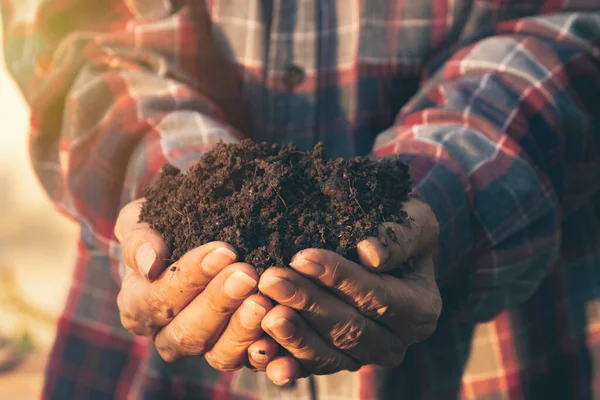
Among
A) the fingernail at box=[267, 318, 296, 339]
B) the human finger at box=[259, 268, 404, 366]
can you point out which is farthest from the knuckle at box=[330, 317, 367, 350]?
the fingernail at box=[267, 318, 296, 339]

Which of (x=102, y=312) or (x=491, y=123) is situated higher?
(x=491, y=123)

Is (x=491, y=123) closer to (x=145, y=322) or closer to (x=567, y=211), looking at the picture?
(x=567, y=211)

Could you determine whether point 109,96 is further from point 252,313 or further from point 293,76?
point 252,313

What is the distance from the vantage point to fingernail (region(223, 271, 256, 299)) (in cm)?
100

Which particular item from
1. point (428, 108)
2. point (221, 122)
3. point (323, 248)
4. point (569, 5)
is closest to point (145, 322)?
point (323, 248)

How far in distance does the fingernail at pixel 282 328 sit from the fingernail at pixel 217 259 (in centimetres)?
13

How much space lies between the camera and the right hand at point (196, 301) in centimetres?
102

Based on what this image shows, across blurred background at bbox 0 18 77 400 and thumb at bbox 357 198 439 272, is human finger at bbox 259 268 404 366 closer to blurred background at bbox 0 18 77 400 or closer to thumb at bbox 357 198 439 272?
thumb at bbox 357 198 439 272

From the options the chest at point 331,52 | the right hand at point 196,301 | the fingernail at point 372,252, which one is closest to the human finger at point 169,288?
the right hand at point 196,301

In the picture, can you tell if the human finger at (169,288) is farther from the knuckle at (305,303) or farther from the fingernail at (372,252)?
the fingernail at (372,252)

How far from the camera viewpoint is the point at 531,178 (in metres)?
1.42

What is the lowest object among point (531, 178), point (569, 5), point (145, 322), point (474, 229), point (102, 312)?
point (102, 312)

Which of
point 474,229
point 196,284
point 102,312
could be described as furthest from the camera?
point 102,312

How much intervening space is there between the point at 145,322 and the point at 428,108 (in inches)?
35.2
